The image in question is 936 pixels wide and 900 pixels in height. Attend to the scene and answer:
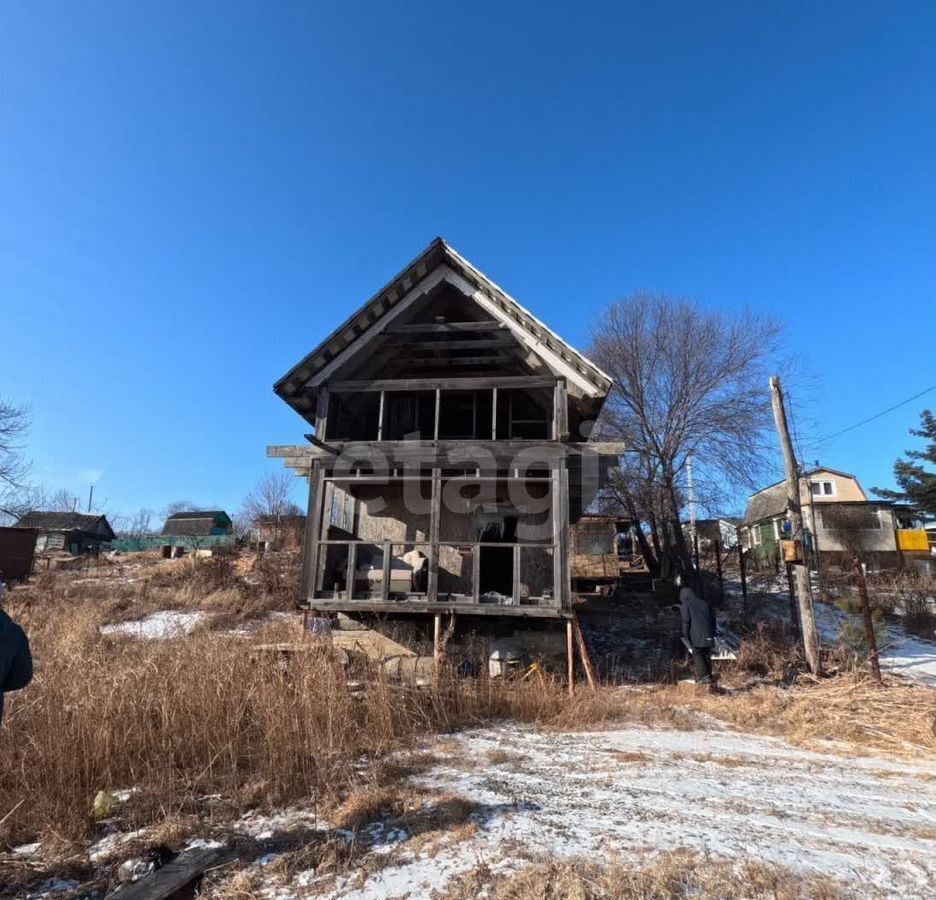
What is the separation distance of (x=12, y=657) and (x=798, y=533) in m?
11.3

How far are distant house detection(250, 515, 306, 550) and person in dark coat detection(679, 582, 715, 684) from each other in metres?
19.4

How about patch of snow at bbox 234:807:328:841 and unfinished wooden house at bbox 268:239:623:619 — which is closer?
patch of snow at bbox 234:807:328:841

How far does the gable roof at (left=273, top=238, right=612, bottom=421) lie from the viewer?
11.2 meters

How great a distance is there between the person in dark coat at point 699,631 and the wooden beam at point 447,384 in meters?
4.72

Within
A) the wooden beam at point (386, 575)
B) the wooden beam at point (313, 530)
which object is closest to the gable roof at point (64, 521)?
the wooden beam at point (313, 530)

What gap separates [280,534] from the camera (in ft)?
104

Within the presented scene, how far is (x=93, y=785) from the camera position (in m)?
4.66

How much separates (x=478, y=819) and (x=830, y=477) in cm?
4846

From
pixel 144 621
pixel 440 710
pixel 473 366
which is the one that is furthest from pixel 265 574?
pixel 440 710

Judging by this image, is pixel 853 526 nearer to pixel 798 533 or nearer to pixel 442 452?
pixel 798 533

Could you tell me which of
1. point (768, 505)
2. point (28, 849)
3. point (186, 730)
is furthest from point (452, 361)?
point (768, 505)

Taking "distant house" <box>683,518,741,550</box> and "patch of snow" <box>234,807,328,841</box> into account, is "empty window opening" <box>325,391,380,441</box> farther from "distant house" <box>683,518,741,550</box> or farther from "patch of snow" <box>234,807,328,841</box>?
"distant house" <box>683,518,741,550</box>

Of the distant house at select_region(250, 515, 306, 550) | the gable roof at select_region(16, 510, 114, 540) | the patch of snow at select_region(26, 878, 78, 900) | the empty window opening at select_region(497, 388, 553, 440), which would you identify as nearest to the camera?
the patch of snow at select_region(26, 878, 78, 900)

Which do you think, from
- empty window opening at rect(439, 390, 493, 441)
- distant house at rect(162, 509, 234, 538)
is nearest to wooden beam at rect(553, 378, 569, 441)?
empty window opening at rect(439, 390, 493, 441)
